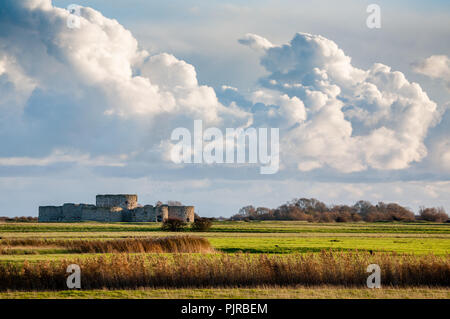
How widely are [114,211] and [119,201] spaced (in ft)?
19.3

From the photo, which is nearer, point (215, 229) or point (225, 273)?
point (225, 273)

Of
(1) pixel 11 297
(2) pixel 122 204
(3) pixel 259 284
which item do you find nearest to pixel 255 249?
(3) pixel 259 284

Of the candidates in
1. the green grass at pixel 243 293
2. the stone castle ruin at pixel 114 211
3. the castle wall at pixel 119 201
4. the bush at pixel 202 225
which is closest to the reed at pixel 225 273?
the green grass at pixel 243 293

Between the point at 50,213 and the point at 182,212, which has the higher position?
the point at 182,212

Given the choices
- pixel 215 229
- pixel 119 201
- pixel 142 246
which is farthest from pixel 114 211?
pixel 142 246

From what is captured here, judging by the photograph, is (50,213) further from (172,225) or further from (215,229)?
(215,229)

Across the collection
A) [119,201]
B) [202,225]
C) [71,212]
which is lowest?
[202,225]

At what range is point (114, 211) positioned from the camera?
371ft

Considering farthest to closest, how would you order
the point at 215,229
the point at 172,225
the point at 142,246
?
the point at 215,229 < the point at 172,225 < the point at 142,246

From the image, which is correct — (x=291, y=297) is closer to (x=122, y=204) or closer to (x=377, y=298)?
(x=377, y=298)

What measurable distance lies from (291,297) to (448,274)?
31.3ft

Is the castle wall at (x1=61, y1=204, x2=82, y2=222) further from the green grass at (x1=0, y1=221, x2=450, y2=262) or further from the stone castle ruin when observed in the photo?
the green grass at (x1=0, y1=221, x2=450, y2=262)

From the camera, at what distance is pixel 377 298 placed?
22484 mm

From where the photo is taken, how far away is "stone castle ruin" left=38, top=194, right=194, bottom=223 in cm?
11275
